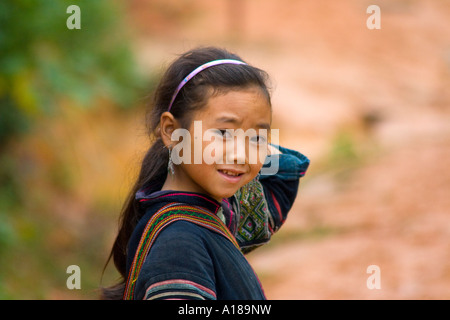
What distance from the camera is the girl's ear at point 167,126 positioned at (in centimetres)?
156

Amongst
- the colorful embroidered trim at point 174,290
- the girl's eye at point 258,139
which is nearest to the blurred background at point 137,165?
the girl's eye at point 258,139

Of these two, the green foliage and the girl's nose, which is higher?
the green foliage

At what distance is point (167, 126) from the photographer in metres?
1.58

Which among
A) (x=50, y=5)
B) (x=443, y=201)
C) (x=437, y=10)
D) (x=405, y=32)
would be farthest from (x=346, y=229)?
(x=437, y=10)

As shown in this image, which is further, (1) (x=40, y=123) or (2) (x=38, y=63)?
(1) (x=40, y=123)

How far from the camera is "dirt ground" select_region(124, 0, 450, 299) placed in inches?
167

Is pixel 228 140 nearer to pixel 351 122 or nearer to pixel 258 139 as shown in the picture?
pixel 258 139

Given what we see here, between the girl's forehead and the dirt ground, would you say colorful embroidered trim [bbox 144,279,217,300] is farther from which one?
the dirt ground

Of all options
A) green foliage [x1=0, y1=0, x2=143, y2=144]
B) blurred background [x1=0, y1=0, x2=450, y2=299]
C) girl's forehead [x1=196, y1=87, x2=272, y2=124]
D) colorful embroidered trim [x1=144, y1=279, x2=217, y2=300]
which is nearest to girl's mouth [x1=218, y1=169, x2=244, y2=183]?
girl's forehead [x1=196, y1=87, x2=272, y2=124]

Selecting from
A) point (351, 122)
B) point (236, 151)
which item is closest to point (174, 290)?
point (236, 151)

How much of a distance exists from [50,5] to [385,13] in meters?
16.6

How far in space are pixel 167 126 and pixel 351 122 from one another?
36.1 feet

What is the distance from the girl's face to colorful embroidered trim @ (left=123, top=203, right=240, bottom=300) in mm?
72

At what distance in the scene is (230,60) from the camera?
1.57 meters
